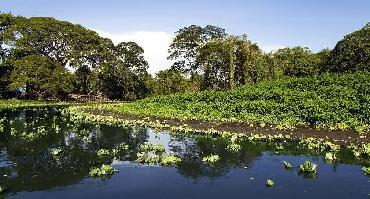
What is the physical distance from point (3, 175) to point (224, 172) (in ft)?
33.2

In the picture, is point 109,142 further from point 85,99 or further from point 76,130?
point 85,99

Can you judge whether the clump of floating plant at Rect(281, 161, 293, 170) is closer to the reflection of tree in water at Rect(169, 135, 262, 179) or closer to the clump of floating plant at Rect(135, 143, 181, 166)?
the reflection of tree in water at Rect(169, 135, 262, 179)

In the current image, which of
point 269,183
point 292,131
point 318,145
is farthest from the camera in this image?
point 292,131

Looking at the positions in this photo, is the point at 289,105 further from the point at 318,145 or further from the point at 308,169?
the point at 308,169

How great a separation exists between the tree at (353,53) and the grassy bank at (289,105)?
36303mm

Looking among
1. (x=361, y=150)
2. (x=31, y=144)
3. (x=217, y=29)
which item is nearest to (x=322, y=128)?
(x=361, y=150)

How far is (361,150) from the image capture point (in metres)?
25.2

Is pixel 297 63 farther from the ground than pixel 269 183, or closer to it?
farther from the ground

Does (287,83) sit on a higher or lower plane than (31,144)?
higher

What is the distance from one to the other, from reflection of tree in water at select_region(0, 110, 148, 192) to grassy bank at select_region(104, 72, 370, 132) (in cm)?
1041

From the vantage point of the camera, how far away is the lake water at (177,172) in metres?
17.3

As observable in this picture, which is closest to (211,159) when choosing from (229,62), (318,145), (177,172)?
(177,172)

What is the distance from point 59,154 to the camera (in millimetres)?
25406

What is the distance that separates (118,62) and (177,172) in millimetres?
78533
